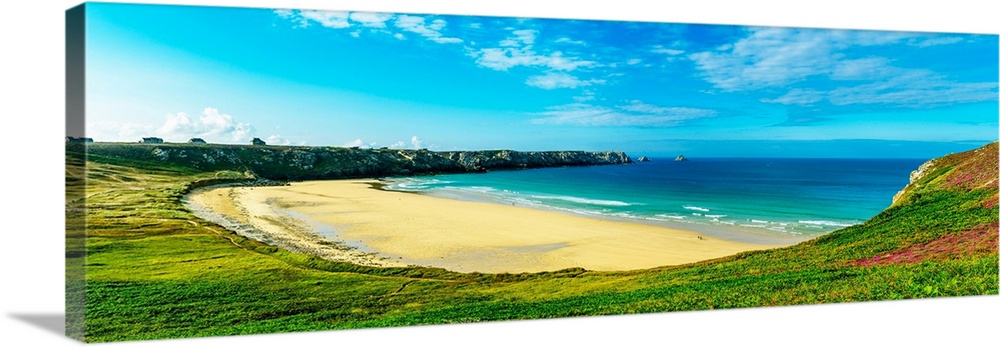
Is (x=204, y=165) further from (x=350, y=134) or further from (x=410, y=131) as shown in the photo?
(x=410, y=131)

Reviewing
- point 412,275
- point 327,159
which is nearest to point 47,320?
point 327,159

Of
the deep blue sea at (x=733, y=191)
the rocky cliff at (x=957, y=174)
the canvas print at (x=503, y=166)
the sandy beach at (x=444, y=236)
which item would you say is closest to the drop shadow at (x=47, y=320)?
the canvas print at (x=503, y=166)

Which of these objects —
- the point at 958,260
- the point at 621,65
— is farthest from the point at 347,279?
the point at 958,260

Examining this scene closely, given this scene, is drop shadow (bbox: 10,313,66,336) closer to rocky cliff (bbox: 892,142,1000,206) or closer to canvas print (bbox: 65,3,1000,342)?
canvas print (bbox: 65,3,1000,342)

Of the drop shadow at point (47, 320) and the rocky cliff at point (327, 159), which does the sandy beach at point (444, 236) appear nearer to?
the rocky cliff at point (327, 159)

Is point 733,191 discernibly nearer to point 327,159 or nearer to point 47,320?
point 327,159

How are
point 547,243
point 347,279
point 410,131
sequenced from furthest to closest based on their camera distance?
point 547,243
point 410,131
point 347,279
